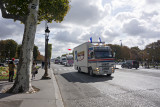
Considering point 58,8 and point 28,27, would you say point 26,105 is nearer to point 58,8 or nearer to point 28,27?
point 28,27

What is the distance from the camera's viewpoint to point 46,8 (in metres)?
12.2

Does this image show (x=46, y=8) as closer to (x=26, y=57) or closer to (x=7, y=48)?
(x=26, y=57)

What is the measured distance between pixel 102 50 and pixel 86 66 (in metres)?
3.05

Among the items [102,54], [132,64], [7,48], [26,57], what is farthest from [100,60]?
[7,48]

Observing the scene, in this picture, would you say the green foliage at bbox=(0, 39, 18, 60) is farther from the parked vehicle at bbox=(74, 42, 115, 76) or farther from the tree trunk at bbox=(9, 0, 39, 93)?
the tree trunk at bbox=(9, 0, 39, 93)

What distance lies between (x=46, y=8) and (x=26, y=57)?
6053 mm

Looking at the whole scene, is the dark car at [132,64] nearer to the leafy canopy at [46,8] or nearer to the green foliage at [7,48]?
the leafy canopy at [46,8]

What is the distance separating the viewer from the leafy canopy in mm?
11078

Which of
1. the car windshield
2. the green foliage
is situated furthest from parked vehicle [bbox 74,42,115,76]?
the green foliage

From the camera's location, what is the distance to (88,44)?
1678cm

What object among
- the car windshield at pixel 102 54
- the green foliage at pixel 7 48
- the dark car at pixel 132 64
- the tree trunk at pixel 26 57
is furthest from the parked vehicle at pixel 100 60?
the green foliage at pixel 7 48

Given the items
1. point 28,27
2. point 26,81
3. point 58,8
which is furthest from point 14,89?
point 58,8

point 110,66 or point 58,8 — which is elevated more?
point 58,8

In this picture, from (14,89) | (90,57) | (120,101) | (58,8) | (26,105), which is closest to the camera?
(26,105)
